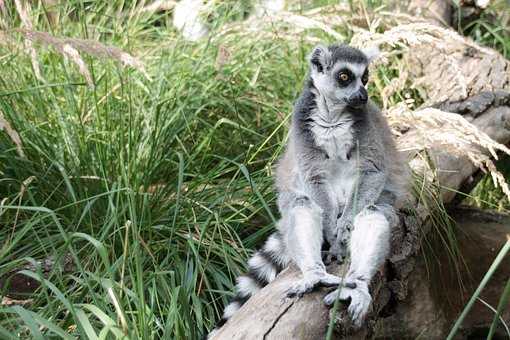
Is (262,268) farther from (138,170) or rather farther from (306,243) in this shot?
(138,170)

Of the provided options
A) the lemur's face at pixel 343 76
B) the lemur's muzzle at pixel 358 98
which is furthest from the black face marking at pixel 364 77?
the lemur's muzzle at pixel 358 98

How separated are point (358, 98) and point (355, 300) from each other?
117 centimetres

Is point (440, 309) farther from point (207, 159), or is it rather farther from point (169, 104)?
point (169, 104)

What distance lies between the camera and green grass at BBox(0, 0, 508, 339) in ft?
12.4

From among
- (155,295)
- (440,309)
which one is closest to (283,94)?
(440,309)

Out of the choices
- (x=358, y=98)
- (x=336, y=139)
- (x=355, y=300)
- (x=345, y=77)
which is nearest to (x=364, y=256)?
(x=355, y=300)

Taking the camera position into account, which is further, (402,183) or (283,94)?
(283,94)

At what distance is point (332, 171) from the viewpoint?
401 centimetres

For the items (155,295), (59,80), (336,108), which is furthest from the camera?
(59,80)

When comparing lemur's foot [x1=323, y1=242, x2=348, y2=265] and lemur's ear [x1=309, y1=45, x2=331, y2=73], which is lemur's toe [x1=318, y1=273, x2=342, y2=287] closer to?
lemur's foot [x1=323, y1=242, x2=348, y2=265]

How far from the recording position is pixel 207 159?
527 cm

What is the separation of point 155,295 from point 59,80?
228 centimetres

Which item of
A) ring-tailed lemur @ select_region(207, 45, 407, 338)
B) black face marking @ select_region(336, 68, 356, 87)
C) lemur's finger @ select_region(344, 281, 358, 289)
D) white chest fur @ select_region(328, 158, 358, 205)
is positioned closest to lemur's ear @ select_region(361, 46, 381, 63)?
ring-tailed lemur @ select_region(207, 45, 407, 338)

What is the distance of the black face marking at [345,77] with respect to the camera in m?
3.99
